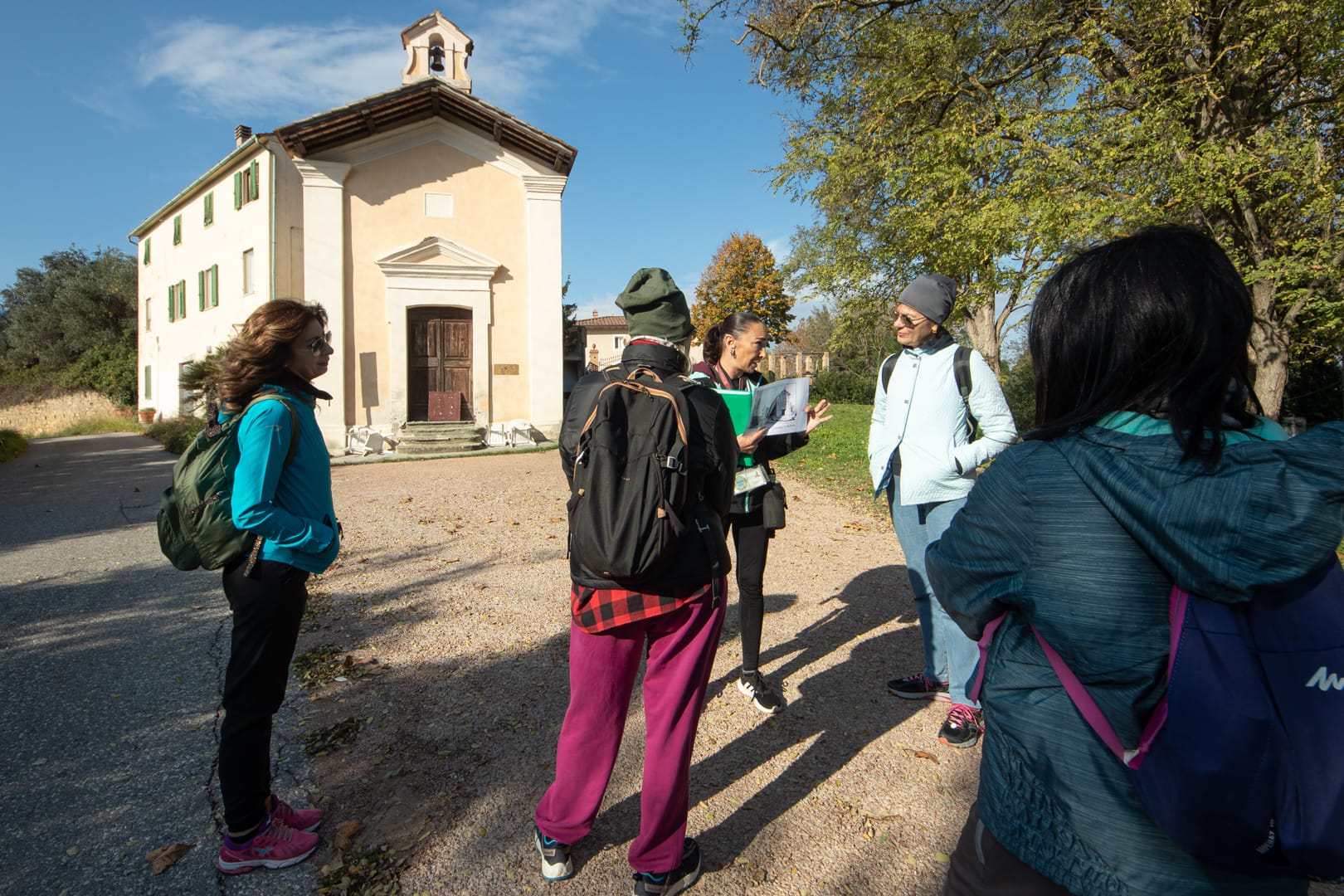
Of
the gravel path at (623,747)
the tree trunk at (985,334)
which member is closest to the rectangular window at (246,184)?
the gravel path at (623,747)

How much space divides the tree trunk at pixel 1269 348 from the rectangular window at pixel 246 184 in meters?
20.0

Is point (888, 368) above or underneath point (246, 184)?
underneath

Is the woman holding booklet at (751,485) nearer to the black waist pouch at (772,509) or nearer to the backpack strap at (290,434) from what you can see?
the black waist pouch at (772,509)

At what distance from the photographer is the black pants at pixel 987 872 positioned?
4.36ft

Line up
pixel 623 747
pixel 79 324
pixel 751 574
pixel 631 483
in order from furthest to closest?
1. pixel 79 324
2. pixel 751 574
3. pixel 623 747
4. pixel 631 483

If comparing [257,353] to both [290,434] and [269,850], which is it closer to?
[290,434]

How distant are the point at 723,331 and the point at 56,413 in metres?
35.0

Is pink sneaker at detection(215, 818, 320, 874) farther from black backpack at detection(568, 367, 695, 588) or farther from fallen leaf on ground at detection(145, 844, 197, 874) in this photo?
black backpack at detection(568, 367, 695, 588)

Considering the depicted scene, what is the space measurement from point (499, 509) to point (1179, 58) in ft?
33.2

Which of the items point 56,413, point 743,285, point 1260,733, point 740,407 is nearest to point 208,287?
point 56,413

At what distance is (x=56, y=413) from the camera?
2942 cm

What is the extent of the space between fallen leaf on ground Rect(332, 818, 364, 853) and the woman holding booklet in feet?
5.98

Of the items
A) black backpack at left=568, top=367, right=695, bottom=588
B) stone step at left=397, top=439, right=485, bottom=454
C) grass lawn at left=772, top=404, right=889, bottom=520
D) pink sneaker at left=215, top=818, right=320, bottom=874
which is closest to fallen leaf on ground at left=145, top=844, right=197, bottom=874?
pink sneaker at left=215, top=818, right=320, bottom=874

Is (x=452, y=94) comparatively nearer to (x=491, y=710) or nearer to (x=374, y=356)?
(x=374, y=356)
